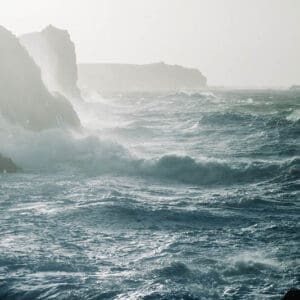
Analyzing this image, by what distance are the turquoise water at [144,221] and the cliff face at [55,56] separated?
28400 mm

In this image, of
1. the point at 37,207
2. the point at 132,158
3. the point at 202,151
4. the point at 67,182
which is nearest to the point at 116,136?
the point at 202,151

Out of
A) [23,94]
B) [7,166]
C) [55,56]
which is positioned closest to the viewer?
[7,166]

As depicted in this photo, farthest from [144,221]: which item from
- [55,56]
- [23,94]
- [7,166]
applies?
[55,56]

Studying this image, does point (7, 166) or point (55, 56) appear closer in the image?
point (7, 166)

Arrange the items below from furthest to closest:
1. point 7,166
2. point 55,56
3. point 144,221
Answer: point 55,56
point 7,166
point 144,221

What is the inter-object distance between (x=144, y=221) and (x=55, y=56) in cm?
4475

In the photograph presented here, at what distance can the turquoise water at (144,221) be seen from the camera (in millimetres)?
8711

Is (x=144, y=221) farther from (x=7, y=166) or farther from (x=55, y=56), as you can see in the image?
(x=55, y=56)

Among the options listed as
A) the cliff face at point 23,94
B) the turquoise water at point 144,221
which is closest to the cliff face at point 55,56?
the cliff face at point 23,94

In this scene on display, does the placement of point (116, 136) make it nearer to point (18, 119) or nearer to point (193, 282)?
point (18, 119)

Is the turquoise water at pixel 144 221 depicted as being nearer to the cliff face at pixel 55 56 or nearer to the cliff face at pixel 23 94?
the cliff face at pixel 23 94

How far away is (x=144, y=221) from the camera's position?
42.1ft

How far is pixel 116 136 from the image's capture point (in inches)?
1278

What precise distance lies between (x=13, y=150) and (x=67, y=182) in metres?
5.06
